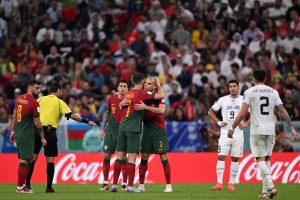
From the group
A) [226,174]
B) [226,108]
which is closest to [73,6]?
[226,174]

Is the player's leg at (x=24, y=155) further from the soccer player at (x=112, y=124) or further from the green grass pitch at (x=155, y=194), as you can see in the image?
the soccer player at (x=112, y=124)

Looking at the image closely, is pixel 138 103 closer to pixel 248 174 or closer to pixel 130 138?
pixel 130 138

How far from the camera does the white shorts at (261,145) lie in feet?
60.8

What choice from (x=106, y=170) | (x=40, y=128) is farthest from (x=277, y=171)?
(x=40, y=128)

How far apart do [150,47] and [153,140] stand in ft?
46.9

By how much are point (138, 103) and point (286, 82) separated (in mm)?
11769

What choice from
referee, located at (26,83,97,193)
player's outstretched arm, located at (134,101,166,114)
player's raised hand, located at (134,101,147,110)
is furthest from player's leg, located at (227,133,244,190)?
referee, located at (26,83,97,193)

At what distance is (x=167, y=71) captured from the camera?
33188 millimetres

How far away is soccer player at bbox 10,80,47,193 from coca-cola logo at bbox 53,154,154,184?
251 inches

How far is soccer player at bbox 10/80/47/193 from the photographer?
2098 centimetres

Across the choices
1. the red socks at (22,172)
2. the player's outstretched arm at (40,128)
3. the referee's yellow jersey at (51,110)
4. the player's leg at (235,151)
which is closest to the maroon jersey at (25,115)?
the player's outstretched arm at (40,128)

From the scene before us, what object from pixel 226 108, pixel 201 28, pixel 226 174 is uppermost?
pixel 201 28

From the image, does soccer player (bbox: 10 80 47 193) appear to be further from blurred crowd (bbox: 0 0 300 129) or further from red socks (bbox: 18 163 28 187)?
blurred crowd (bbox: 0 0 300 129)

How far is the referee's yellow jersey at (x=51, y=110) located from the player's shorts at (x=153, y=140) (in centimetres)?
201
